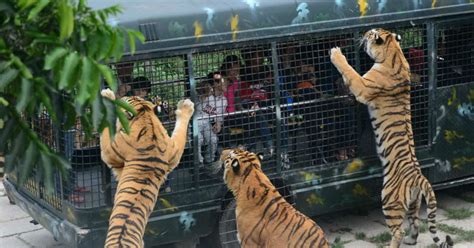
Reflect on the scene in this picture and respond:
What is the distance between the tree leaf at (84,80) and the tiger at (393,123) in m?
4.97

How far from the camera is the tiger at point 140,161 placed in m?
6.16

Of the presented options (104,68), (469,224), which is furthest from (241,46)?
(104,68)

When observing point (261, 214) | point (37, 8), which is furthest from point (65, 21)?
point (261, 214)

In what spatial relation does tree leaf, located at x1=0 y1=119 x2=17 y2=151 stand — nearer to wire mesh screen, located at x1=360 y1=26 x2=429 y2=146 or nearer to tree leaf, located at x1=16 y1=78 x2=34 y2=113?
tree leaf, located at x1=16 y1=78 x2=34 y2=113

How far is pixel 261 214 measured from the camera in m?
6.28

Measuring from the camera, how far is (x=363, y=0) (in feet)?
24.4

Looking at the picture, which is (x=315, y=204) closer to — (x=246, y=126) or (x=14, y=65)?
(x=246, y=126)

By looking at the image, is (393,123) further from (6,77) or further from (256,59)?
(6,77)

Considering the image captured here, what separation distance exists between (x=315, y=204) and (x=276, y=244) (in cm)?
136

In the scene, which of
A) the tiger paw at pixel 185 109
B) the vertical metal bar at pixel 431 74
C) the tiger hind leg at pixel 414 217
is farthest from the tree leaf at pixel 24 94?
the vertical metal bar at pixel 431 74

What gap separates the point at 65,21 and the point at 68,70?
5.4 inches

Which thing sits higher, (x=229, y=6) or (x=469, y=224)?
(x=229, y=6)

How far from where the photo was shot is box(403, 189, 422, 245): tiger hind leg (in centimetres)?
750

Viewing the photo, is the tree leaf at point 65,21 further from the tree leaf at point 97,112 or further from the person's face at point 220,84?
the person's face at point 220,84
